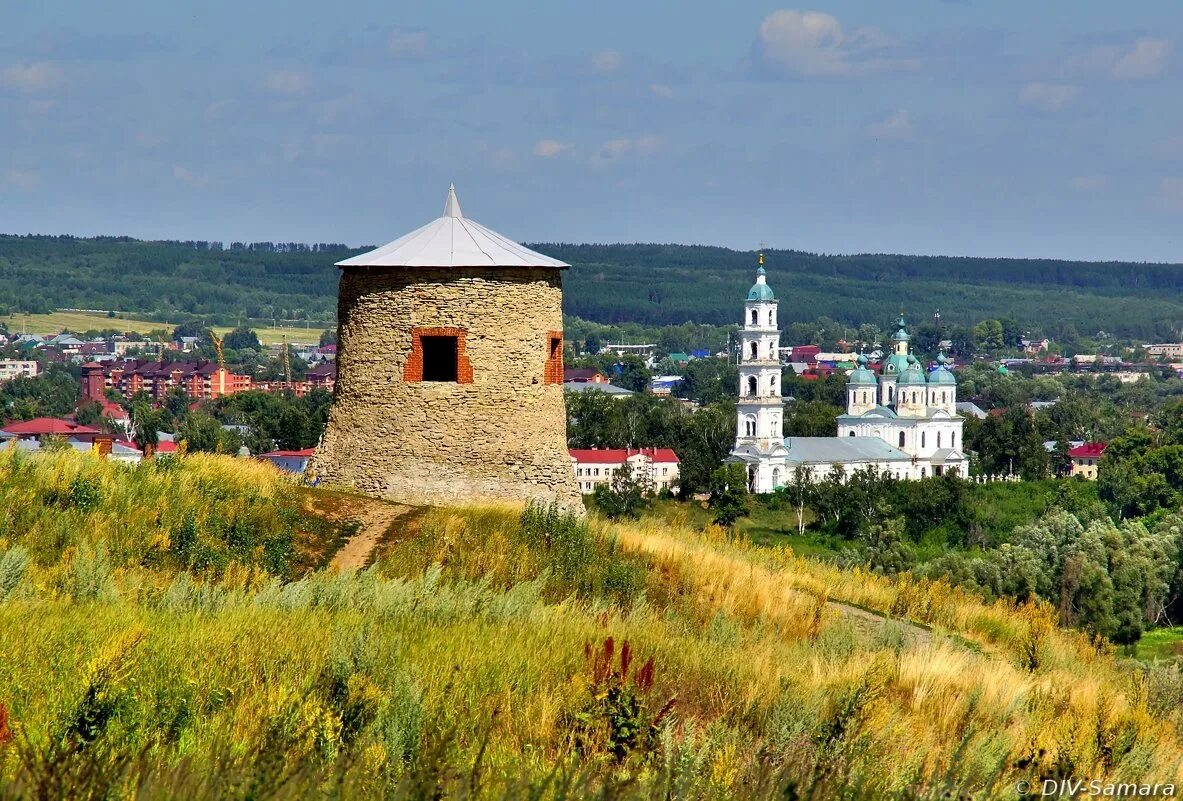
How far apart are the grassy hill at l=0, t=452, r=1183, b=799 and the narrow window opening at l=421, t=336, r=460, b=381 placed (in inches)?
97.1

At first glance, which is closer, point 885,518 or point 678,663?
point 678,663

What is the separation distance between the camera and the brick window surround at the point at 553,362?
623 inches

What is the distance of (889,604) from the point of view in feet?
50.1

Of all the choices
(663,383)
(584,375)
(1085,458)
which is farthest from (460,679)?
(663,383)

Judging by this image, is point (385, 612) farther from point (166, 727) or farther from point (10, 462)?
point (10, 462)

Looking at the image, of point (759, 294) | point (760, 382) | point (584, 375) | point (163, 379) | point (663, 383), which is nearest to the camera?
point (759, 294)

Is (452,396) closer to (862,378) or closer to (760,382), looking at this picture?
(760,382)

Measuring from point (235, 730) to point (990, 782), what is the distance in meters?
2.82

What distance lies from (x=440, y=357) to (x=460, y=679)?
8.61m

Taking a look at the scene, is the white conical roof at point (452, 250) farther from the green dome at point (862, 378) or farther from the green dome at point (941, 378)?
the green dome at point (862, 378)

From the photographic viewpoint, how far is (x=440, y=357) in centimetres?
1595

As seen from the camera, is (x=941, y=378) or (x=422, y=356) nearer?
(x=422, y=356)

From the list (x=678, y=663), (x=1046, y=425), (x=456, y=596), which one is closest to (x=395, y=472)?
(x=456, y=596)

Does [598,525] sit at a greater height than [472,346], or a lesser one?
lesser
